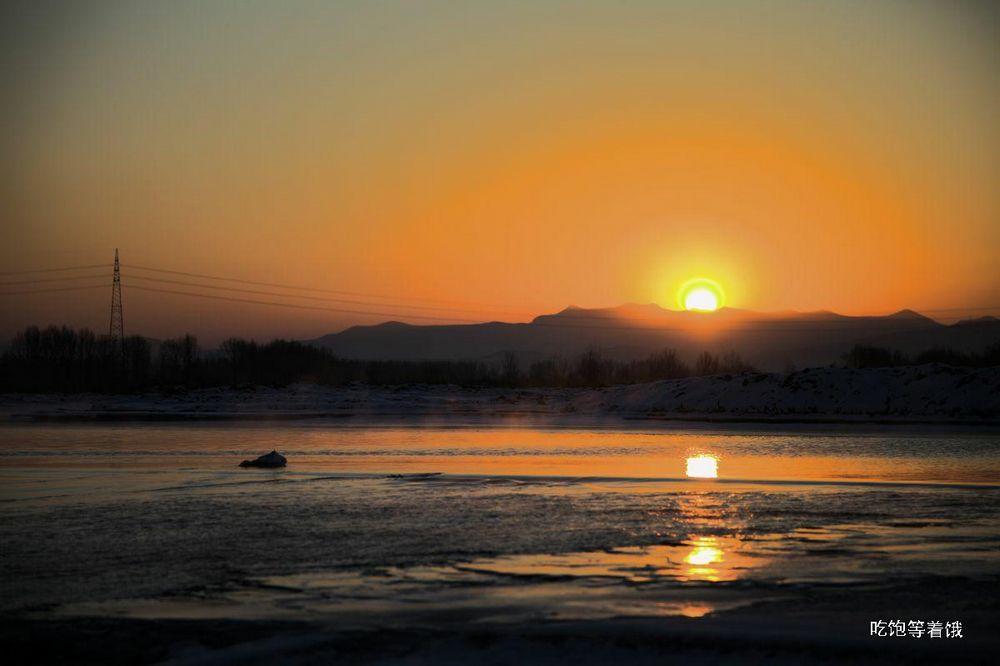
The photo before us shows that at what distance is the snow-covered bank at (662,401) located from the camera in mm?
43438

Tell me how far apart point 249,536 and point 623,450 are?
573 inches

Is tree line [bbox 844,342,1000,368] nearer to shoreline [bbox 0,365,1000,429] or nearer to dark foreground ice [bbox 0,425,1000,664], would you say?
shoreline [bbox 0,365,1000,429]

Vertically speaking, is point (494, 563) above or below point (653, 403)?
below

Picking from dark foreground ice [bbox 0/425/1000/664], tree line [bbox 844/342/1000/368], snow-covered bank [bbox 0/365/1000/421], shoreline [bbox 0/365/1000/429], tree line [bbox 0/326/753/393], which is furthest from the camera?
tree line [bbox 0/326/753/393]

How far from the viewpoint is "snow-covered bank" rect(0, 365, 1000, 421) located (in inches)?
1710

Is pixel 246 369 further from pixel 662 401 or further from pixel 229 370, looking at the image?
pixel 662 401

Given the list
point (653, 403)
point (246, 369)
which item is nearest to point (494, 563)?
point (653, 403)

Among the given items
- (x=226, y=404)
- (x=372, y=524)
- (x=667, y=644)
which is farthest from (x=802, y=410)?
(x=667, y=644)

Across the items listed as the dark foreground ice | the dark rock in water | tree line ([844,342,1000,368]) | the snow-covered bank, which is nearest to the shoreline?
the snow-covered bank

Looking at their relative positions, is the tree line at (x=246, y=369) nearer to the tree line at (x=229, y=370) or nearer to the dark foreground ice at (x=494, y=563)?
the tree line at (x=229, y=370)

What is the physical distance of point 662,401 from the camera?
A: 2026 inches

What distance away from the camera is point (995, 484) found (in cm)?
1703

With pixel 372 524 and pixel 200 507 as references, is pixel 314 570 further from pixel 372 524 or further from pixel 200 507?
pixel 200 507

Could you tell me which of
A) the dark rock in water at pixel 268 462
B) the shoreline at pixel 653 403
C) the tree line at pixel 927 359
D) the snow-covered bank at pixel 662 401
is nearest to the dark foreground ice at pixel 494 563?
the dark rock in water at pixel 268 462
